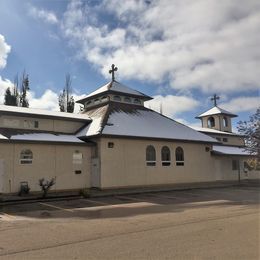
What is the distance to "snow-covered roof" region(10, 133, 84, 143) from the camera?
21000 mm

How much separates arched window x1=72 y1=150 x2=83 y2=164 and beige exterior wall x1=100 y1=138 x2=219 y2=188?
1.43m

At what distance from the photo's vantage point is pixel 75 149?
76.0ft

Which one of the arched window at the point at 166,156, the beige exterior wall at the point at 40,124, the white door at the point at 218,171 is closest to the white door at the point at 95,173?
the beige exterior wall at the point at 40,124

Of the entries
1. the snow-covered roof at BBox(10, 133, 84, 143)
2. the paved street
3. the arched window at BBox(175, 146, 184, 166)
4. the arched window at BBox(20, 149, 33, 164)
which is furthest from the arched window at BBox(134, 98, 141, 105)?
the paved street

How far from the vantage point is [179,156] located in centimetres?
2786

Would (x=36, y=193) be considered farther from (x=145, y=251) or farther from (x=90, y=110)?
(x=145, y=251)

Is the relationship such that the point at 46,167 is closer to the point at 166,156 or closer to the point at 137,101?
the point at 166,156

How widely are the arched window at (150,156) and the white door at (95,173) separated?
4.08 metres

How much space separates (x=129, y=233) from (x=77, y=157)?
14366 mm

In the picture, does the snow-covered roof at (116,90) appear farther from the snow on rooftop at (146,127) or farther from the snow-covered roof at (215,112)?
the snow-covered roof at (215,112)

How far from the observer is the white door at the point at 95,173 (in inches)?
915


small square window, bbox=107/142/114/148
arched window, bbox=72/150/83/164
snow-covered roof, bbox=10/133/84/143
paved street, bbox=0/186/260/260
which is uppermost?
snow-covered roof, bbox=10/133/84/143

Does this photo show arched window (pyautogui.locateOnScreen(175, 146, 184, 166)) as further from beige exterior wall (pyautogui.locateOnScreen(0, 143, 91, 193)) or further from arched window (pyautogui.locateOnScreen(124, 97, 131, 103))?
beige exterior wall (pyautogui.locateOnScreen(0, 143, 91, 193))

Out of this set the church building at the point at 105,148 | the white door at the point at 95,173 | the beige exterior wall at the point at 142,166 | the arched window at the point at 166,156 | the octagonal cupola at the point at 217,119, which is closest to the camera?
the church building at the point at 105,148
